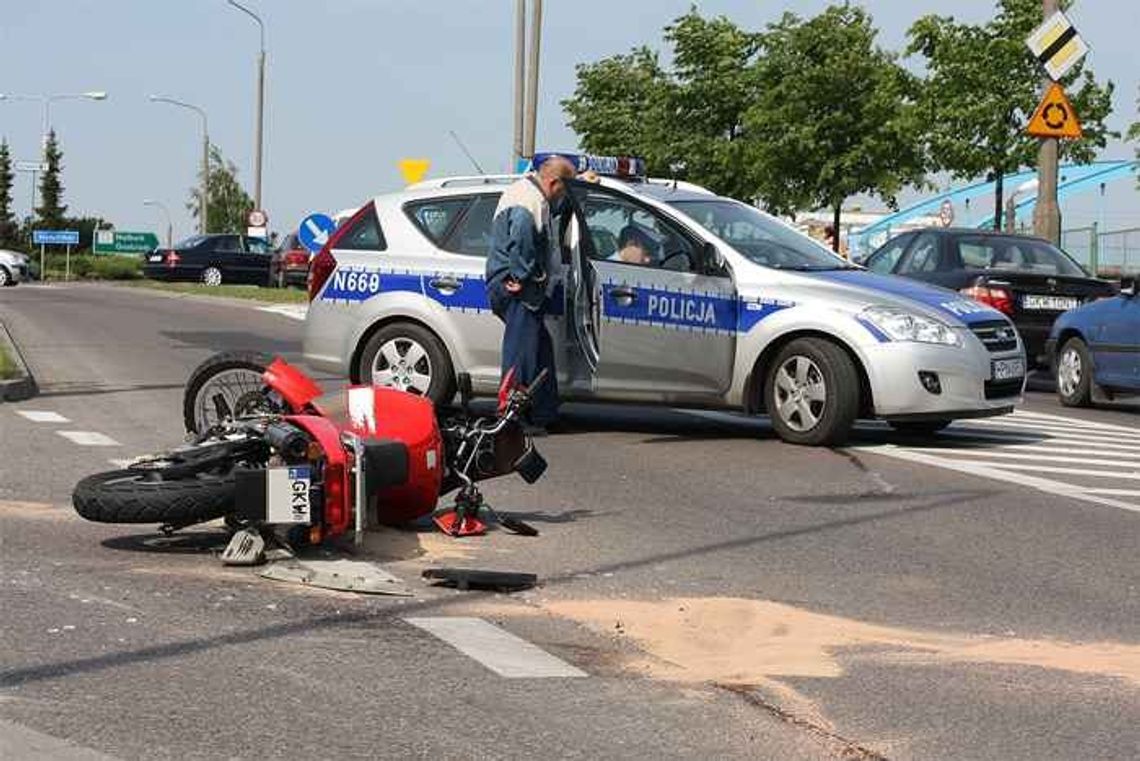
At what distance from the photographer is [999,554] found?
26.4 feet

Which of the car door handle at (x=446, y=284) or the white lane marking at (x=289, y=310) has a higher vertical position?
the car door handle at (x=446, y=284)

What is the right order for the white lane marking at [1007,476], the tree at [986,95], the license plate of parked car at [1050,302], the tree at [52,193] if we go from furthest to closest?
the tree at [52,193] < the tree at [986,95] < the license plate of parked car at [1050,302] < the white lane marking at [1007,476]

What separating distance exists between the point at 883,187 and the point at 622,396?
27.8m

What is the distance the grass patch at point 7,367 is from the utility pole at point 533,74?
14221mm

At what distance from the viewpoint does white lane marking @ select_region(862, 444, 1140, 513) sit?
32.2ft

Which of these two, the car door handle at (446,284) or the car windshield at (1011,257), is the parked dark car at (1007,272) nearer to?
the car windshield at (1011,257)

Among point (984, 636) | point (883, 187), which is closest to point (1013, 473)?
point (984, 636)

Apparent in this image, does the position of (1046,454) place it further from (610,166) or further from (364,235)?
(364,235)

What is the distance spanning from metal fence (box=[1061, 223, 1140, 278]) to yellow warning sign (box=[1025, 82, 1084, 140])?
14.0 metres

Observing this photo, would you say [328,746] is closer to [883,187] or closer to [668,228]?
[668,228]

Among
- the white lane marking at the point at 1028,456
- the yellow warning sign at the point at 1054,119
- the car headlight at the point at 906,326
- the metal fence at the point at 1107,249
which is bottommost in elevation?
the white lane marking at the point at 1028,456

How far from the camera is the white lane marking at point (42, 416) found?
12398mm

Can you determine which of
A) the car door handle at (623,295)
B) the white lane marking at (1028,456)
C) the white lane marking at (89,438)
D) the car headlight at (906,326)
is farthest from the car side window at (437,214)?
the white lane marking at (1028,456)

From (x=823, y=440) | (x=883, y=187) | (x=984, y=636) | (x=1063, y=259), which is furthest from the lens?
(x=883, y=187)
